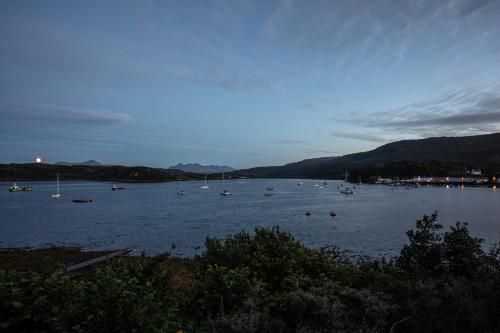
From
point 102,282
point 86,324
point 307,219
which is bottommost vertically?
point 307,219

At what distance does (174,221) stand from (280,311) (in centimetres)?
6746

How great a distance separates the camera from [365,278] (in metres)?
12.0

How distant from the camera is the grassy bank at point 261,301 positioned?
21.6 ft

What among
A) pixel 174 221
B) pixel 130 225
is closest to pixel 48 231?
pixel 130 225

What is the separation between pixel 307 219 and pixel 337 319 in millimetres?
68963

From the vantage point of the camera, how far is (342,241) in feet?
165

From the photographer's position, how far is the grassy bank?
259 inches

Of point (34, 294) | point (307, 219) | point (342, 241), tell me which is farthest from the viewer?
point (307, 219)

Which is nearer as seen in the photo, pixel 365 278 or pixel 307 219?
pixel 365 278

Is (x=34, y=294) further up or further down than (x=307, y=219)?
further up

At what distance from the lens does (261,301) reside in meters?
9.22

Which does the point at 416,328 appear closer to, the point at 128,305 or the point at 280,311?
the point at 280,311

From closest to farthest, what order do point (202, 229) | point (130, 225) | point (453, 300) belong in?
1. point (453, 300)
2. point (202, 229)
3. point (130, 225)

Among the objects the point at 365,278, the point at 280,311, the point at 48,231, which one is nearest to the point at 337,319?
the point at 280,311
